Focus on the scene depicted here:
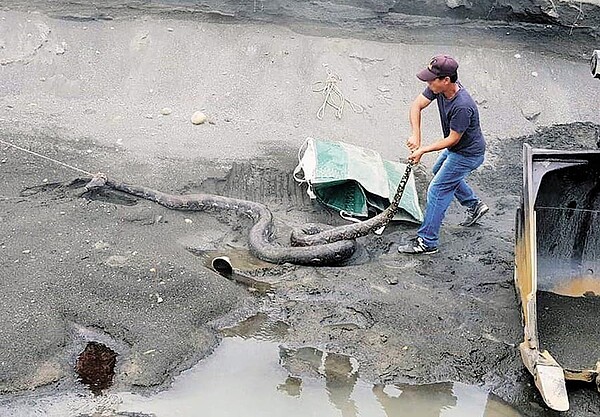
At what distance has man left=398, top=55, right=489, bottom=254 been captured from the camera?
6.34m

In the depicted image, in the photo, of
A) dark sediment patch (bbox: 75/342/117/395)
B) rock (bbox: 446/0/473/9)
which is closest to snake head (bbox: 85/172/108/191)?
dark sediment patch (bbox: 75/342/117/395)

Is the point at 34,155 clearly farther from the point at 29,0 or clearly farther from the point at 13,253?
the point at 29,0

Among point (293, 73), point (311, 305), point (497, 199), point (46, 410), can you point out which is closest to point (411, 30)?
point (293, 73)

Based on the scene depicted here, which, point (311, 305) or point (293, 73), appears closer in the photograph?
point (311, 305)

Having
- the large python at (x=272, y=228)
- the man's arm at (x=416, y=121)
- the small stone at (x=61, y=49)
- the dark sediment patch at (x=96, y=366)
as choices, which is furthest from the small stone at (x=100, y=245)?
the small stone at (x=61, y=49)

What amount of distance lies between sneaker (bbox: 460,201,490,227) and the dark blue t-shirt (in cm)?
83

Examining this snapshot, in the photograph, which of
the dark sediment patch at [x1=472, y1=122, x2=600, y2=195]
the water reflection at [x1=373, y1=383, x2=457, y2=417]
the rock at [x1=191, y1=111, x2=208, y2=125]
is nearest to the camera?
the water reflection at [x1=373, y1=383, x2=457, y2=417]

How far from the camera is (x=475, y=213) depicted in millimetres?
7547

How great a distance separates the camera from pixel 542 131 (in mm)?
9938

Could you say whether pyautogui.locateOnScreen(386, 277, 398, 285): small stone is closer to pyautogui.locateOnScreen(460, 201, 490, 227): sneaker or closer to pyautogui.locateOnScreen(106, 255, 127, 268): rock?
pyautogui.locateOnScreen(460, 201, 490, 227): sneaker

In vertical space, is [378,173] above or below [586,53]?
below

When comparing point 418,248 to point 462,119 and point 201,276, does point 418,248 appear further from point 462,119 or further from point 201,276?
point 201,276

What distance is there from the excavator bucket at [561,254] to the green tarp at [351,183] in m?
1.64

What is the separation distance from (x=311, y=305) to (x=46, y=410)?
220 cm
